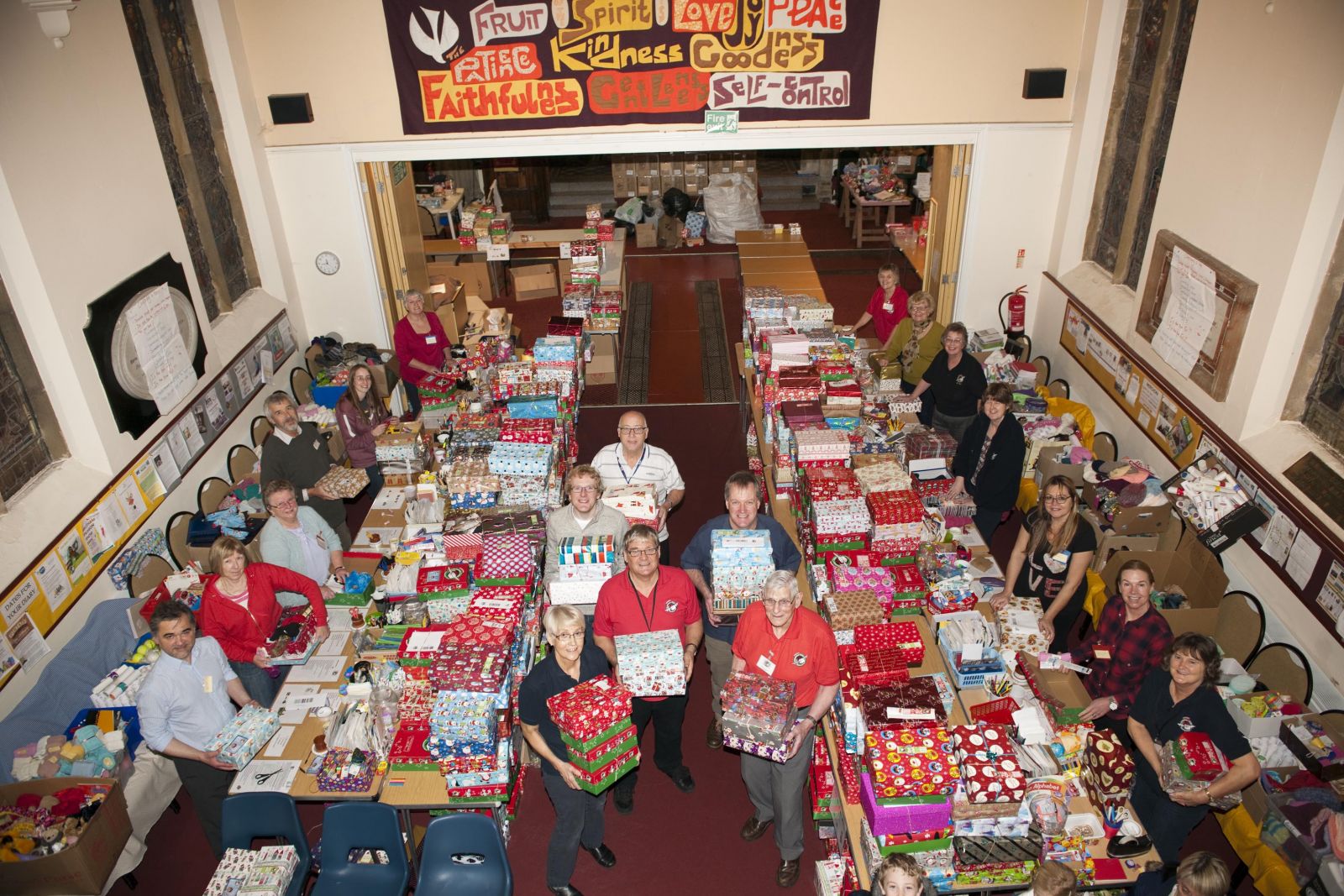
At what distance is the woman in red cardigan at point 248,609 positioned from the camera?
6.67 meters

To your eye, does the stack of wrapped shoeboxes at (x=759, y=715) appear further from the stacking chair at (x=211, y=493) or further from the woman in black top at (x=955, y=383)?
the stacking chair at (x=211, y=493)

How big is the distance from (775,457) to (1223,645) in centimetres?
403

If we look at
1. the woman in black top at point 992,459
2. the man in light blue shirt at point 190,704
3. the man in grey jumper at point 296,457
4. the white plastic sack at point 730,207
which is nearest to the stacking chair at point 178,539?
the man in grey jumper at point 296,457

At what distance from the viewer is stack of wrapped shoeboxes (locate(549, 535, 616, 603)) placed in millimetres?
6773

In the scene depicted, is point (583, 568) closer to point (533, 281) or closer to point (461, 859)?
point (461, 859)

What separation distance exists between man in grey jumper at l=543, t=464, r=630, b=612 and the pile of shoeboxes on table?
2473 mm

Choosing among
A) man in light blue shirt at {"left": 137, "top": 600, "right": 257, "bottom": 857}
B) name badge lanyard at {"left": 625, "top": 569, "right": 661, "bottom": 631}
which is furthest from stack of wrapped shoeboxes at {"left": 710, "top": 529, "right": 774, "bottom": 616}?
man in light blue shirt at {"left": 137, "top": 600, "right": 257, "bottom": 857}

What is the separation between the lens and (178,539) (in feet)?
27.8

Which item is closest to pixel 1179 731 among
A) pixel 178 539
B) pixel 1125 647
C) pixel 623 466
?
pixel 1125 647

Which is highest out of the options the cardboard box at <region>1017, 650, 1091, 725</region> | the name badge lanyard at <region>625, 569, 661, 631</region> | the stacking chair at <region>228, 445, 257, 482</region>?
the name badge lanyard at <region>625, 569, 661, 631</region>

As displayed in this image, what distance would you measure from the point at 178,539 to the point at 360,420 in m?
1.99

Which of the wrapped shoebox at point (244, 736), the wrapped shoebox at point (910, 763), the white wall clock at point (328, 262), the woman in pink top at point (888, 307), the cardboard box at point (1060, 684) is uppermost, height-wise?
the white wall clock at point (328, 262)

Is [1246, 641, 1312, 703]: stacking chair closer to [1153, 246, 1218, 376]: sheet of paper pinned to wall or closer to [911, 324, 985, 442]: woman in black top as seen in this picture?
[1153, 246, 1218, 376]: sheet of paper pinned to wall

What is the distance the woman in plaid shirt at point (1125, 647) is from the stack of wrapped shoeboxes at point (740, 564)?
2416 mm
